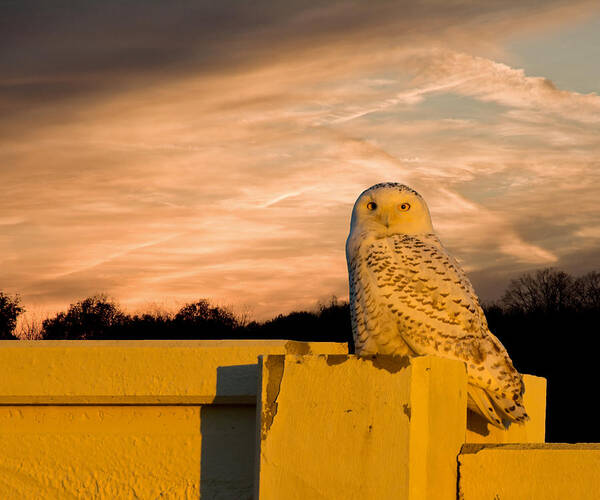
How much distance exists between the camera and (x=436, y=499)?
8.96 feet

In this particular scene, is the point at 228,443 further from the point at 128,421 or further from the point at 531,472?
the point at 531,472

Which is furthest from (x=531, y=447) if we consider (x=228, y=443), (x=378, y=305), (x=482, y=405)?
(x=378, y=305)

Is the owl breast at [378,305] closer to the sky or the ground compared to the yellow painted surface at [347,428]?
closer to the sky

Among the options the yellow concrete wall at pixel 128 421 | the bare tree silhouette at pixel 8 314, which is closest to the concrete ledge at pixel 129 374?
the yellow concrete wall at pixel 128 421

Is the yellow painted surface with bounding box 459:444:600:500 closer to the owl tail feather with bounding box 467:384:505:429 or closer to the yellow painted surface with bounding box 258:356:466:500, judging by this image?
the yellow painted surface with bounding box 258:356:466:500

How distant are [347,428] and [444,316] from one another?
1729 mm

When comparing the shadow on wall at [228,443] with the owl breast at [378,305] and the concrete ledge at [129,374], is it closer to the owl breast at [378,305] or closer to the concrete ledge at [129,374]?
the concrete ledge at [129,374]

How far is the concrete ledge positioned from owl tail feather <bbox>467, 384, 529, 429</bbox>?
45.7 inches

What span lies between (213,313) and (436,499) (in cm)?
2287

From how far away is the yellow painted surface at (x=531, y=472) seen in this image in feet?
8.94

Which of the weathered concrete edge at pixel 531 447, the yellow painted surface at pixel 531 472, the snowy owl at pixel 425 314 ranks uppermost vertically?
the snowy owl at pixel 425 314

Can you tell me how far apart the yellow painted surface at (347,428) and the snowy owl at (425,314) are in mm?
1211

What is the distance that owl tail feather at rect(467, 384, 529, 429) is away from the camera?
3.73 metres

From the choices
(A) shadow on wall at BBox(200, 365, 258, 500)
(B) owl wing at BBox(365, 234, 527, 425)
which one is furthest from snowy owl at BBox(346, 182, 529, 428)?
(A) shadow on wall at BBox(200, 365, 258, 500)
